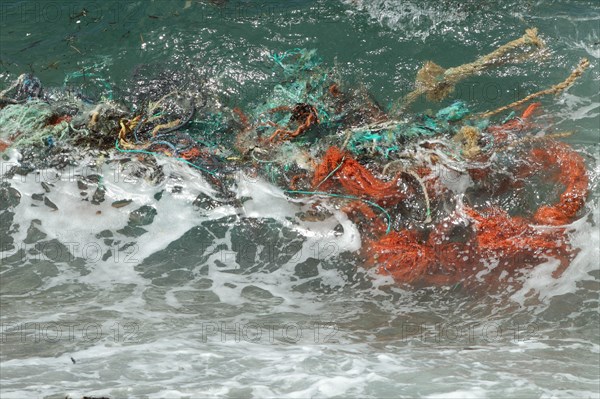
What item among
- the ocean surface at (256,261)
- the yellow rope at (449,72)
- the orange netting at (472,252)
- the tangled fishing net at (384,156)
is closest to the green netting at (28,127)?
the tangled fishing net at (384,156)

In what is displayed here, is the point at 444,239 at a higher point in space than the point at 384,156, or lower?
lower

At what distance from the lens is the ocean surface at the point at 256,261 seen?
5652mm

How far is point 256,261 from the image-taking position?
22.1ft

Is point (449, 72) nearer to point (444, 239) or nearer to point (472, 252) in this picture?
point (444, 239)

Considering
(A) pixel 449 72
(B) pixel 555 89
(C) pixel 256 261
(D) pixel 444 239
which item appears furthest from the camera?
(A) pixel 449 72

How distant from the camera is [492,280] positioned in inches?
258

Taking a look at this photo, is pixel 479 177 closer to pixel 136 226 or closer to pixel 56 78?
pixel 136 226

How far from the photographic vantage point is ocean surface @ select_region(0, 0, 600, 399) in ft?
18.5

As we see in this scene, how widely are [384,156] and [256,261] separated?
174 centimetres

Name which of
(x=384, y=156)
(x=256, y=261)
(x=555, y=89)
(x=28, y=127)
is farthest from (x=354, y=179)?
(x=28, y=127)

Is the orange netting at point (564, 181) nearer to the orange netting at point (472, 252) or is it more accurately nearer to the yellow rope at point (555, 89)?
the orange netting at point (472, 252)

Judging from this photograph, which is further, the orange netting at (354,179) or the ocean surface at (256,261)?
the orange netting at (354,179)

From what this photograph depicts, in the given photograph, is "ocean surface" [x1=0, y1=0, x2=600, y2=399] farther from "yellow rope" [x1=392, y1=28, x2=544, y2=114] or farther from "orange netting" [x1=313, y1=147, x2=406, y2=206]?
"orange netting" [x1=313, y1=147, x2=406, y2=206]

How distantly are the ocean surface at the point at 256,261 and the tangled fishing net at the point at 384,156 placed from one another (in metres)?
0.21
